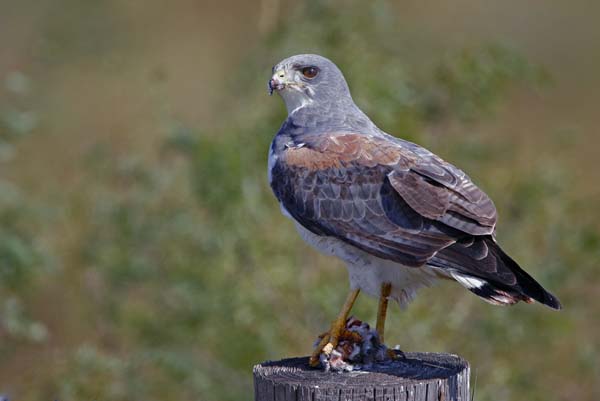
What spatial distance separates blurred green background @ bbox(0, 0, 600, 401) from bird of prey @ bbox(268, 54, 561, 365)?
7.23 ft

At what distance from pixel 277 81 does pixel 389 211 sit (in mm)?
1201

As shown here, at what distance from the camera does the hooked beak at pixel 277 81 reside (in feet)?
19.0

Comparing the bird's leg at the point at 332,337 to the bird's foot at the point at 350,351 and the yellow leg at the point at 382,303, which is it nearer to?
the bird's foot at the point at 350,351

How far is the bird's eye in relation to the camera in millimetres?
5941

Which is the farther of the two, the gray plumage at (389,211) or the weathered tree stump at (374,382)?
the gray plumage at (389,211)

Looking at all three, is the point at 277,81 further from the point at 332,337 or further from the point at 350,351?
the point at 350,351

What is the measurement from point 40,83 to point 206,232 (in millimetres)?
4218

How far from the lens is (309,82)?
234 inches

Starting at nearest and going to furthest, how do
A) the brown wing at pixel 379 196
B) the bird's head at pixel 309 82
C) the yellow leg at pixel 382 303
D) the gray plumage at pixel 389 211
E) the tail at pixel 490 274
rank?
1. the tail at pixel 490 274
2. the gray plumage at pixel 389 211
3. the brown wing at pixel 379 196
4. the yellow leg at pixel 382 303
5. the bird's head at pixel 309 82

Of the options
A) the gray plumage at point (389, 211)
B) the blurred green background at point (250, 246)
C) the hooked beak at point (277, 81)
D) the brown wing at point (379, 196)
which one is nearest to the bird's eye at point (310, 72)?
the hooked beak at point (277, 81)

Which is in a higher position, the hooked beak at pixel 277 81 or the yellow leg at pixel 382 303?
the hooked beak at pixel 277 81

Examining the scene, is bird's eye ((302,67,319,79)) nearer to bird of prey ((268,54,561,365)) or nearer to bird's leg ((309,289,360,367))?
bird of prey ((268,54,561,365))

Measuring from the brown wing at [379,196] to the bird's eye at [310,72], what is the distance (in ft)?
1.87

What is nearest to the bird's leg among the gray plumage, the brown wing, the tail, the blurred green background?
the gray plumage
